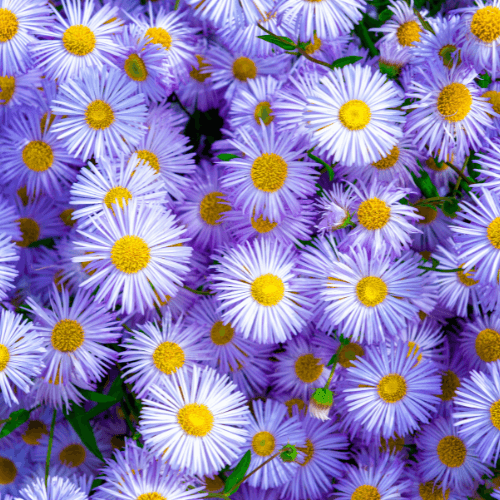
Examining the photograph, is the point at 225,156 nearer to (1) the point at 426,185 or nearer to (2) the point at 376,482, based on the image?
(1) the point at 426,185

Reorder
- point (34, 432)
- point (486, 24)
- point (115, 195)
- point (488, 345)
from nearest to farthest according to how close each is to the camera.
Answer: point (486, 24) → point (115, 195) → point (488, 345) → point (34, 432)

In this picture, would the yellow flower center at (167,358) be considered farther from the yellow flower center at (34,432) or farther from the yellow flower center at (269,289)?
the yellow flower center at (34,432)

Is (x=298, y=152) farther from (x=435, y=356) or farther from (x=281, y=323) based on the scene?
(x=435, y=356)

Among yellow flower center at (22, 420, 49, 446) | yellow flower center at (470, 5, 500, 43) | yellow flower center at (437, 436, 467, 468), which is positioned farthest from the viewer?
yellow flower center at (22, 420, 49, 446)

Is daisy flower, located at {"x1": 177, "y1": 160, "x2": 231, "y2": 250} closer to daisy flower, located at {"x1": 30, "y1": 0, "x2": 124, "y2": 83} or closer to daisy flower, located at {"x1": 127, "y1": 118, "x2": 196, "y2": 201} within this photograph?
daisy flower, located at {"x1": 127, "y1": 118, "x2": 196, "y2": 201}

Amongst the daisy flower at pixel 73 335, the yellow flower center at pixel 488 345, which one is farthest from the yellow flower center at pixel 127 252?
the yellow flower center at pixel 488 345

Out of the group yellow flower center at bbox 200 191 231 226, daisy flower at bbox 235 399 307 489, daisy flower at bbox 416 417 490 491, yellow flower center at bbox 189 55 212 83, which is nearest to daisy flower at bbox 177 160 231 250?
yellow flower center at bbox 200 191 231 226

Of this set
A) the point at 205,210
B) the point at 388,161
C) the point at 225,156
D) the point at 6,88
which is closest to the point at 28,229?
the point at 6,88

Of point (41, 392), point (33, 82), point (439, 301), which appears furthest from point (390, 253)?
point (33, 82)
